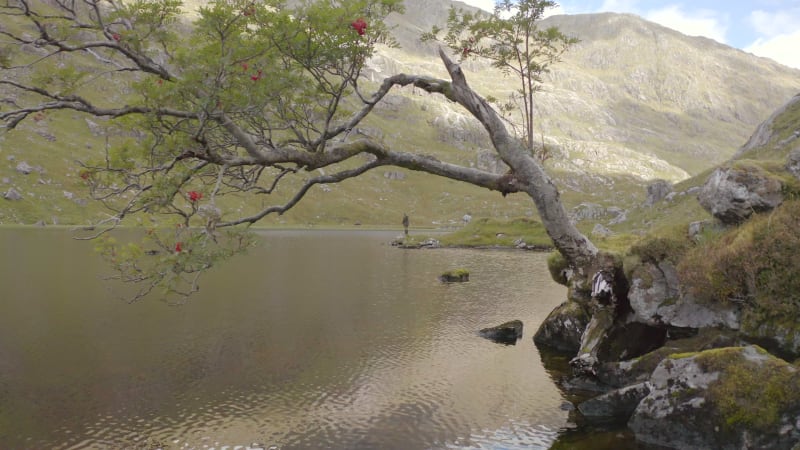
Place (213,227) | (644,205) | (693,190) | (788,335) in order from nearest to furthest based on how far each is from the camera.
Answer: (213,227) < (788,335) < (693,190) < (644,205)

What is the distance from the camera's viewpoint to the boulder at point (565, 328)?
85.7ft

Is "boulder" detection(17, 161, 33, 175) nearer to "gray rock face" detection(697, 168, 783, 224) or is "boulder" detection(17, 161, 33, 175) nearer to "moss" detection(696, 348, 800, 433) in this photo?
"gray rock face" detection(697, 168, 783, 224)

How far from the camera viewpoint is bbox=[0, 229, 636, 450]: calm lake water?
16.0 meters

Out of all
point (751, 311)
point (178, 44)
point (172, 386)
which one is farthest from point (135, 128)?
point (751, 311)

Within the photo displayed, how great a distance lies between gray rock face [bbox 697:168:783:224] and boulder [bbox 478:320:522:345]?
12.6 metres

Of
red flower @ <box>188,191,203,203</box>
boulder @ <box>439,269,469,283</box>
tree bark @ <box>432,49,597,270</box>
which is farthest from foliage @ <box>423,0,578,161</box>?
boulder @ <box>439,269,469,283</box>

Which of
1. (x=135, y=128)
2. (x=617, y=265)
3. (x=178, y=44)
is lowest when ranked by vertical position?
(x=617, y=265)

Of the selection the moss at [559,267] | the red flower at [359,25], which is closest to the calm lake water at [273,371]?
the moss at [559,267]

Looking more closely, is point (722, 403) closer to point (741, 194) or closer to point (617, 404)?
point (617, 404)

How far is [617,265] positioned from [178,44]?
19995 mm

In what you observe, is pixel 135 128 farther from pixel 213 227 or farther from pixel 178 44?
pixel 213 227

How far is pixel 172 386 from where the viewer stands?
1992 centimetres

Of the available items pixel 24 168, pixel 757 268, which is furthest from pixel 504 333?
pixel 24 168

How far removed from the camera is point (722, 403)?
555 inches
